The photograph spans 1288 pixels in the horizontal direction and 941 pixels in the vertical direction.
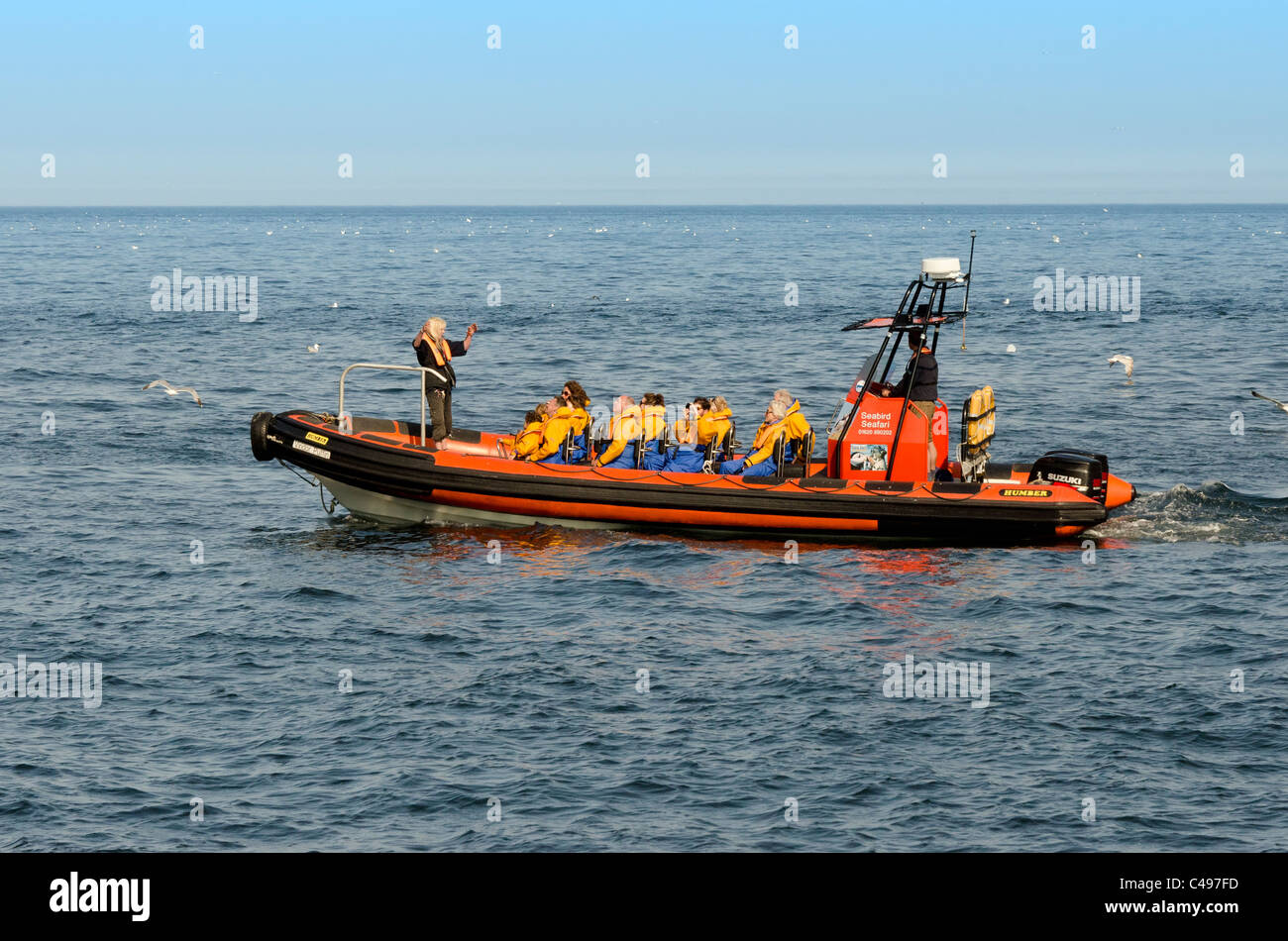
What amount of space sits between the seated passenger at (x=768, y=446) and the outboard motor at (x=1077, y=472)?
9.63 ft

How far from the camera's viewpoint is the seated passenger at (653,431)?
16031 millimetres

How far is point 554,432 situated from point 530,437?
11.0 inches

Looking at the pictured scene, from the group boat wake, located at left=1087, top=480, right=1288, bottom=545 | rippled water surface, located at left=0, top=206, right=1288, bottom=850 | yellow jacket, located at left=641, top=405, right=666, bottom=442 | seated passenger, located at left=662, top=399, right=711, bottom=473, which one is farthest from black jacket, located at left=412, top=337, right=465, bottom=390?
boat wake, located at left=1087, top=480, right=1288, bottom=545

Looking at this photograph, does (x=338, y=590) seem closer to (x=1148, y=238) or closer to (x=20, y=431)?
(x=20, y=431)

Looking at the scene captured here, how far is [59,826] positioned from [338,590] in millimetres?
5485

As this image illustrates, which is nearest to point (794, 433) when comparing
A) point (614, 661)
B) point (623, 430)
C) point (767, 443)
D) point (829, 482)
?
point (767, 443)

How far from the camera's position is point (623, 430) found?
1598 cm

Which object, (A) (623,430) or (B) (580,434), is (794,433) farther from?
(B) (580,434)

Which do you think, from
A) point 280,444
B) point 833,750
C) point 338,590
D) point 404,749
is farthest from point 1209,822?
point 280,444

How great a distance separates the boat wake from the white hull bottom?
6.21 m

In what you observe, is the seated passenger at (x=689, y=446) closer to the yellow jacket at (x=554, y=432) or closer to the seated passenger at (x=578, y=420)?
the seated passenger at (x=578, y=420)

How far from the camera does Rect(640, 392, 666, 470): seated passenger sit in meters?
16.0

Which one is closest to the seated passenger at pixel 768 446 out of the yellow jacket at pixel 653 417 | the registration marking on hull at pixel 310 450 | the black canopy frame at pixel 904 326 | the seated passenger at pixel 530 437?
the black canopy frame at pixel 904 326

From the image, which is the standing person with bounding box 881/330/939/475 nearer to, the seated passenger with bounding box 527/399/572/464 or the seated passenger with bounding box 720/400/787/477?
the seated passenger with bounding box 720/400/787/477
